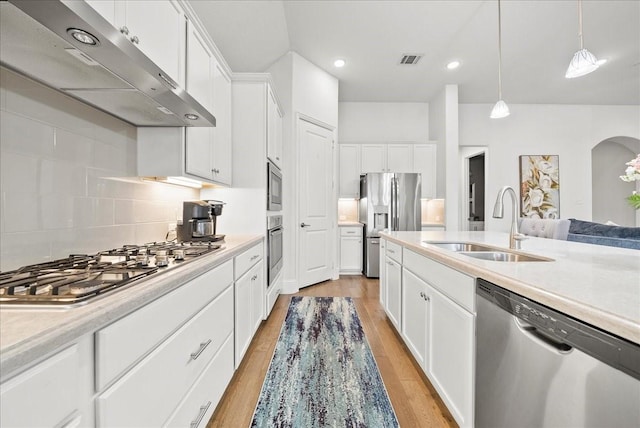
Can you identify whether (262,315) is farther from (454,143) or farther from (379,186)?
(454,143)

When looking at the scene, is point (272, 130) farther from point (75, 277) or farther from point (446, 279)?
point (75, 277)

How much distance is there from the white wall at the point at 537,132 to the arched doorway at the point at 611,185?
979 mm

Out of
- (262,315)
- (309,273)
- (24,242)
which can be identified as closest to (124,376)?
(24,242)

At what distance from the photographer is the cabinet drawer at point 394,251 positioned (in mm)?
2277

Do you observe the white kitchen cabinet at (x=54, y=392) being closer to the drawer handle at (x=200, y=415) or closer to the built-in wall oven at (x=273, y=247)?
the drawer handle at (x=200, y=415)

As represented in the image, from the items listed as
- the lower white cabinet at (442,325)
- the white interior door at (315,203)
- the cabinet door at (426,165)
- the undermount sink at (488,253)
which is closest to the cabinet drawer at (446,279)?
the lower white cabinet at (442,325)

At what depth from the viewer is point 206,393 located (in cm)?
130

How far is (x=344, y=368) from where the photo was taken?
196 cm

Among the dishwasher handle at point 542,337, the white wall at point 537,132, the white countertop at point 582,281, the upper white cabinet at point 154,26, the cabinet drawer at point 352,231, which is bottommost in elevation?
the dishwasher handle at point 542,337

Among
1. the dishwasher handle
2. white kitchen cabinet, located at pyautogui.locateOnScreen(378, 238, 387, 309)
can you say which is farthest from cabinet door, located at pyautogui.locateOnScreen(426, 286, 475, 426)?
white kitchen cabinet, located at pyautogui.locateOnScreen(378, 238, 387, 309)

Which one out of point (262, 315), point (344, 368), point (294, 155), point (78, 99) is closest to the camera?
point (78, 99)

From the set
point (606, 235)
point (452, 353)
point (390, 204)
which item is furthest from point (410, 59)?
point (452, 353)

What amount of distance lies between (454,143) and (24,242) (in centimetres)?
540

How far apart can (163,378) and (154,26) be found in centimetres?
156
